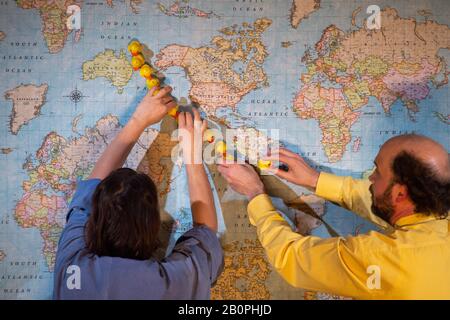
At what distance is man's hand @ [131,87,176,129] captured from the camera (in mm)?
1464

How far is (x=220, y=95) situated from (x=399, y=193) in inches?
29.0

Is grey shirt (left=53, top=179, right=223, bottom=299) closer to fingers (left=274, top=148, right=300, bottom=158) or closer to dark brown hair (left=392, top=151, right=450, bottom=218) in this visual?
fingers (left=274, top=148, right=300, bottom=158)

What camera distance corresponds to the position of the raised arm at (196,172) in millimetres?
1391

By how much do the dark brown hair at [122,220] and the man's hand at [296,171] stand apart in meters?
0.58

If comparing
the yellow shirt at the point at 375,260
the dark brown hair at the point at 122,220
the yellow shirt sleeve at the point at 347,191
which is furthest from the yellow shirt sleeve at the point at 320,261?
the dark brown hair at the point at 122,220

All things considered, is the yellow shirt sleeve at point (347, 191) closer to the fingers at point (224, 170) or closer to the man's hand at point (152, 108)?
the fingers at point (224, 170)

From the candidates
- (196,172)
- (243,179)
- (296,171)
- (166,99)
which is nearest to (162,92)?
(166,99)

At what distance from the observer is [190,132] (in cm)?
152

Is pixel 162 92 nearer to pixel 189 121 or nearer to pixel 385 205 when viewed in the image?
pixel 189 121

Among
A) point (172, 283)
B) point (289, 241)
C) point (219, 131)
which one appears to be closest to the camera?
point (172, 283)
